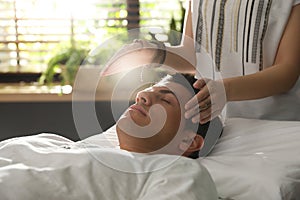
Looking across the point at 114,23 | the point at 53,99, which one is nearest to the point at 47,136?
the point at 53,99

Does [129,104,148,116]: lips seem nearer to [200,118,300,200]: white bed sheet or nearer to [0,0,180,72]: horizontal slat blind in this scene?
[200,118,300,200]: white bed sheet

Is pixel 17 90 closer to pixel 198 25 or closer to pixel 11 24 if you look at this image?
pixel 11 24

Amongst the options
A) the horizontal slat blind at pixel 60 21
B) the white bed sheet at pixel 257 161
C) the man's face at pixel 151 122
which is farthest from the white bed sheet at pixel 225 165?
the horizontal slat blind at pixel 60 21

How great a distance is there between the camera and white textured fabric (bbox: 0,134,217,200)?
1156 mm

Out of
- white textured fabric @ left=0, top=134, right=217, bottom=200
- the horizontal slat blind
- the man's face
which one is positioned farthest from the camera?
the horizontal slat blind

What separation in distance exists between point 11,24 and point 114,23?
61 cm

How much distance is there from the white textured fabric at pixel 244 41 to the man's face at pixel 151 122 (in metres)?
0.27

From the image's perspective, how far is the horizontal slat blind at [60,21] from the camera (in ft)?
10.5

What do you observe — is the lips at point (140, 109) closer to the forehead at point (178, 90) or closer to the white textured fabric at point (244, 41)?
the forehead at point (178, 90)

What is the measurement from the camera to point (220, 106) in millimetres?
1354

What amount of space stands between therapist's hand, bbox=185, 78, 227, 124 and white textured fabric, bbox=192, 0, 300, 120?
299mm

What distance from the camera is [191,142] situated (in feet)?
4.91

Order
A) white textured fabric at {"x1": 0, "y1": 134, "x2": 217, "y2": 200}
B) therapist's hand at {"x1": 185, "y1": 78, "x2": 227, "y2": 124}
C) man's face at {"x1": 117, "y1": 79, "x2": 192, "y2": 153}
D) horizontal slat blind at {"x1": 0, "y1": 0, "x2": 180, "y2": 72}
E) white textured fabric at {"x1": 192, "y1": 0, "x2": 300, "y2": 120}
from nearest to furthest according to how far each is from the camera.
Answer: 1. white textured fabric at {"x1": 0, "y1": 134, "x2": 217, "y2": 200}
2. therapist's hand at {"x1": 185, "y1": 78, "x2": 227, "y2": 124}
3. man's face at {"x1": 117, "y1": 79, "x2": 192, "y2": 153}
4. white textured fabric at {"x1": 192, "y1": 0, "x2": 300, "y2": 120}
5. horizontal slat blind at {"x1": 0, "y1": 0, "x2": 180, "y2": 72}

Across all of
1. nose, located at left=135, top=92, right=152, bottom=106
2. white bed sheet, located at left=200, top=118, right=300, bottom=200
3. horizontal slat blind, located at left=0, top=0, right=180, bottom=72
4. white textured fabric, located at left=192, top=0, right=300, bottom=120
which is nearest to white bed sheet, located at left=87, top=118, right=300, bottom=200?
white bed sheet, located at left=200, top=118, right=300, bottom=200
